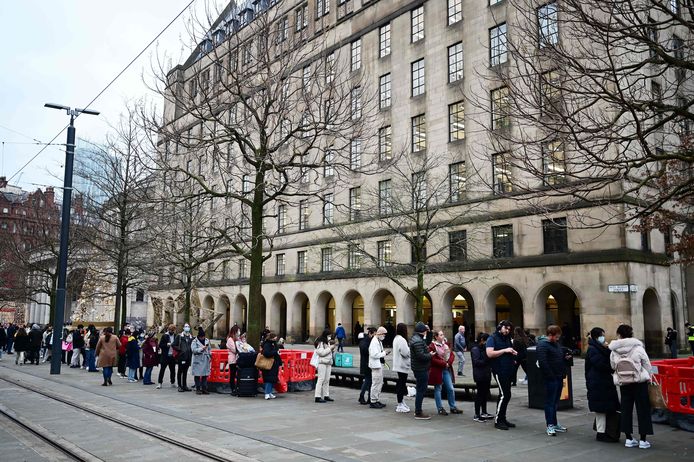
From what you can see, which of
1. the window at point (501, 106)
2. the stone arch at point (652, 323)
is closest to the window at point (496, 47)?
the window at point (501, 106)

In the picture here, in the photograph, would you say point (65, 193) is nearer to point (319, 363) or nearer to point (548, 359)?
point (319, 363)

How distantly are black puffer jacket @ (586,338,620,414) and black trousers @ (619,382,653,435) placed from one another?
0.67ft

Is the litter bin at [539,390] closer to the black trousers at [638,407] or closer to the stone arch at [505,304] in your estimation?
the black trousers at [638,407]

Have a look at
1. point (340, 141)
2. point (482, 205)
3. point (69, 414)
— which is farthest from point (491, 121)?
point (69, 414)

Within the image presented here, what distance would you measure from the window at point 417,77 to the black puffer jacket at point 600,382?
2968 centimetres

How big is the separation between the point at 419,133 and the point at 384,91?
4801mm

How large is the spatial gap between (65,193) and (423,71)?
23990 mm

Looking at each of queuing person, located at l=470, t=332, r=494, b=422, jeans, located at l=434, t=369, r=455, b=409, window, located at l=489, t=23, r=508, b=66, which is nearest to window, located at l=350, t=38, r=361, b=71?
window, located at l=489, t=23, r=508, b=66

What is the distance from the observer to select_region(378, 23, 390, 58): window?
40.2 meters

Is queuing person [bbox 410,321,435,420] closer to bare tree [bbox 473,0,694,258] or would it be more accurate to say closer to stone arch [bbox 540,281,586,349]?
bare tree [bbox 473,0,694,258]

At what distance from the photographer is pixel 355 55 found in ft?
139

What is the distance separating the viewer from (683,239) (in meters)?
23.6

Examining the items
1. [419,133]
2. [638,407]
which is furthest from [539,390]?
[419,133]

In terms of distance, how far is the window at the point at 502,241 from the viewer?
31.4m
